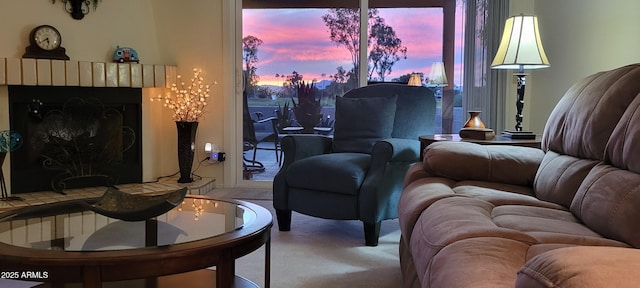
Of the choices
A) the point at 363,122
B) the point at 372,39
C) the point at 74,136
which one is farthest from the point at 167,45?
the point at 363,122

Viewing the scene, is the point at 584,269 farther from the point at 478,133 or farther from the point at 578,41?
the point at 578,41

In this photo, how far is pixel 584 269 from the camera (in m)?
0.69

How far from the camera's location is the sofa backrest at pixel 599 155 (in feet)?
4.90

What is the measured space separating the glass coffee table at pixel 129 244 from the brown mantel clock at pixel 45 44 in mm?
2200

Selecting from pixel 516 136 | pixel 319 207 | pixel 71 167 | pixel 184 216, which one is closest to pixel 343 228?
pixel 319 207

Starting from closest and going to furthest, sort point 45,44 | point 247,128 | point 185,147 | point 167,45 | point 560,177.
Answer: point 560,177 < point 45,44 < point 185,147 < point 167,45 < point 247,128

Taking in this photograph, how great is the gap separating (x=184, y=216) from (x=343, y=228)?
5.11 feet

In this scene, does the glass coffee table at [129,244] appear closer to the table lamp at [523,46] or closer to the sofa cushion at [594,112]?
the sofa cushion at [594,112]

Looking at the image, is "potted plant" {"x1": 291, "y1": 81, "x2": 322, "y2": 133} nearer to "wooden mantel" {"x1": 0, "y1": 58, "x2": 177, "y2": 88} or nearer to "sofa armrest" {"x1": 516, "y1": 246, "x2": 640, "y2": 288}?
"wooden mantel" {"x1": 0, "y1": 58, "x2": 177, "y2": 88}

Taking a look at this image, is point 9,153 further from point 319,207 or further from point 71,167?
point 319,207

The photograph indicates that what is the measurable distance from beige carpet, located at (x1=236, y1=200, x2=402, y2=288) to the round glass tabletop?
528mm

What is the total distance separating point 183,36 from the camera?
15.8 ft

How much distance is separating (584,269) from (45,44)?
419 centimetres

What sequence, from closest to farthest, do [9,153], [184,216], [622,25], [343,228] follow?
[184,216] → [622,25] → [343,228] → [9,153]
